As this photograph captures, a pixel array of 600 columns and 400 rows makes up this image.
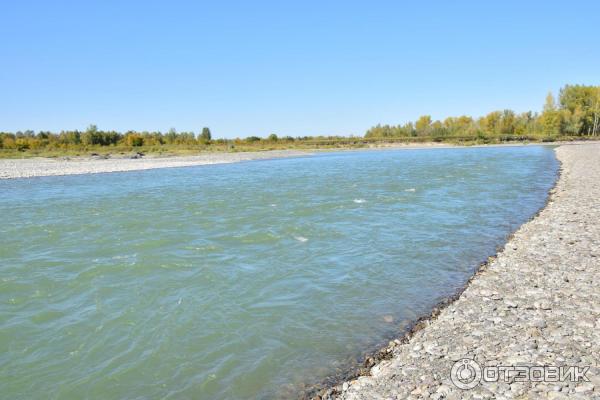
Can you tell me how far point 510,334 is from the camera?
6.09 metres

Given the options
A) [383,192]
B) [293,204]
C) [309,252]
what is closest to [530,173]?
[383,192]

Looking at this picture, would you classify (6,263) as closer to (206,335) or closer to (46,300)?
(46,300)

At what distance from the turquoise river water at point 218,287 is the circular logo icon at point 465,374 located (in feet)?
5.01

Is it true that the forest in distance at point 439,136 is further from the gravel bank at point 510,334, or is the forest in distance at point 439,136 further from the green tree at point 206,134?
the gravel bank at point 510,334

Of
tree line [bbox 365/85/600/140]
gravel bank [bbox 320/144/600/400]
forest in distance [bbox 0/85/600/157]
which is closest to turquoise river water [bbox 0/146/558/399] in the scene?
gravel bank [bbox 320/144/600/400]

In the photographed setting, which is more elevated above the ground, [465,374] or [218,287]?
[465,374]

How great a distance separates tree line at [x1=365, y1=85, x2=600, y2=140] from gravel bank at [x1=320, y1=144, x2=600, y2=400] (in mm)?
108271

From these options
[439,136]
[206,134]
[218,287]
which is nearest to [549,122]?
[439,136]

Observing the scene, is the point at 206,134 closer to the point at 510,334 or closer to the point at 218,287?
the point at 218,287

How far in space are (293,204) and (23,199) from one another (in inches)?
633

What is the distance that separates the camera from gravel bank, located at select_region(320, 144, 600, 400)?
4.86m

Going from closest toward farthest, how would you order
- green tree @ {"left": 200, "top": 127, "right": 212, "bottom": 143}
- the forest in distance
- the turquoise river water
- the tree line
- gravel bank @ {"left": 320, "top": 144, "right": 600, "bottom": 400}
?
gravel bank @ {"left": 320, "top": 144, "right": 600, "bottom": 400} < the turquoise river water < the forest in distance < the tree line < green tree @ {"left": 200, "top": 127, "right": 212, "bottom": 143}

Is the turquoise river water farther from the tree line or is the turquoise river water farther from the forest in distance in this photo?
the tree line

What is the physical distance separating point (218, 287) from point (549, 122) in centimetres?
11873
